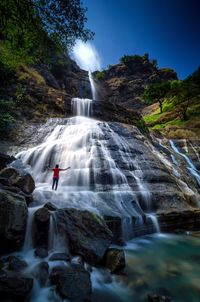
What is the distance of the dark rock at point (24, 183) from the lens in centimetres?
1041

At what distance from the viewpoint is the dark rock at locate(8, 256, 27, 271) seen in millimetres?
6681

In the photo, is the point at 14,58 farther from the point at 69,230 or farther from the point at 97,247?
the point at 97,247

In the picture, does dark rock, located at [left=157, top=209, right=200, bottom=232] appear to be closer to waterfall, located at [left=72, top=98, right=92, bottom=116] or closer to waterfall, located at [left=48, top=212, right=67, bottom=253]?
waterfall, located at [left=48, top=212, right=67, bottom=253]

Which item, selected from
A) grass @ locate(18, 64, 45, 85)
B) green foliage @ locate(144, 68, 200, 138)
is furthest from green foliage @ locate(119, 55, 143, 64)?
grass @ locate(18, 64, 45, 85)

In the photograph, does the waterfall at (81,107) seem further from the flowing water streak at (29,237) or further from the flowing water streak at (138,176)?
the flowing water streak at (29,237)

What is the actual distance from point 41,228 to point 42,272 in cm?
202

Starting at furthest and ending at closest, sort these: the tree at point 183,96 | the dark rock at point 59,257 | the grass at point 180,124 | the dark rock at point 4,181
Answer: the tree at point 183,96 < the grass at point 180,124 < the dark rock at point 4,181 < the dark rock at point 59,257

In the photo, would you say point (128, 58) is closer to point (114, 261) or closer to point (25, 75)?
point (25, 75)

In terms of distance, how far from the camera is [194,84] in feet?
138

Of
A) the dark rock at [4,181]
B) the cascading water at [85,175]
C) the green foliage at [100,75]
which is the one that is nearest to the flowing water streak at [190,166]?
the cascading water at [85,175]

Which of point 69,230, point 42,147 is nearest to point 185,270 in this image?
point 69,230

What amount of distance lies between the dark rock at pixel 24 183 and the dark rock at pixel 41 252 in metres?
3.40

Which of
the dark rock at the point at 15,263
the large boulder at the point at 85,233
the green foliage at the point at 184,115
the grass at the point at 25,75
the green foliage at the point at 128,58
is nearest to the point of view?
the dark rock at the point at 15,263

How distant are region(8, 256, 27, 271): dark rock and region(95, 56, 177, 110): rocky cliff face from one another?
65.3 m
